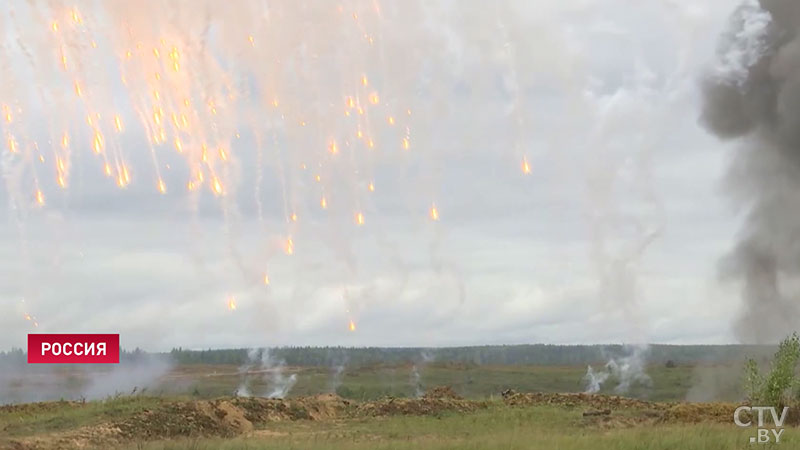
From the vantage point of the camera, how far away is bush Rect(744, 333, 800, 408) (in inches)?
1314

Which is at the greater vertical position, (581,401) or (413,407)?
(413,407)

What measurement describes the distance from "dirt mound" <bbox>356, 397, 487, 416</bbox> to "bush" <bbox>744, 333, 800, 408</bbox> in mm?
13719

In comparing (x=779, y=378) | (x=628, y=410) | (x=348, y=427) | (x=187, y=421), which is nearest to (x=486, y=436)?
(x=348, y=427)

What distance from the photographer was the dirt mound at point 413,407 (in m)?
42.0

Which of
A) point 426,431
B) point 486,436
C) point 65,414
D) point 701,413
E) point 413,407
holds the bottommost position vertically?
point 701,413

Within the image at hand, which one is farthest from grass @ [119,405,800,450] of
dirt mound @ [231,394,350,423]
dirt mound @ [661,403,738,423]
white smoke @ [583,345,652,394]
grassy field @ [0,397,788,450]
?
white smoke @ [583,345,652,394]

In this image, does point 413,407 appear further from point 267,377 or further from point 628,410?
point 267,377

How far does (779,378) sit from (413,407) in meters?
16.6

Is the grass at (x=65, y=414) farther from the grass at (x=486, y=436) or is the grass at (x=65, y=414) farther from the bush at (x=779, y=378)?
the bush at (x=779, y=378)

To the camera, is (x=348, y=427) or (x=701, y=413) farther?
(x=701, y=413)

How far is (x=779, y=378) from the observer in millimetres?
Answer: 33594

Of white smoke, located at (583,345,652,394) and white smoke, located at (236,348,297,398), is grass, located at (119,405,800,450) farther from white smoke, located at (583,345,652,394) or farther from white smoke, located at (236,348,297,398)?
white smoke, located at (583,345,652,394)

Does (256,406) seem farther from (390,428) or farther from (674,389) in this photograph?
(674,389)

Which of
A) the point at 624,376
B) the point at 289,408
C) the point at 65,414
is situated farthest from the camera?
the point at 624,376
